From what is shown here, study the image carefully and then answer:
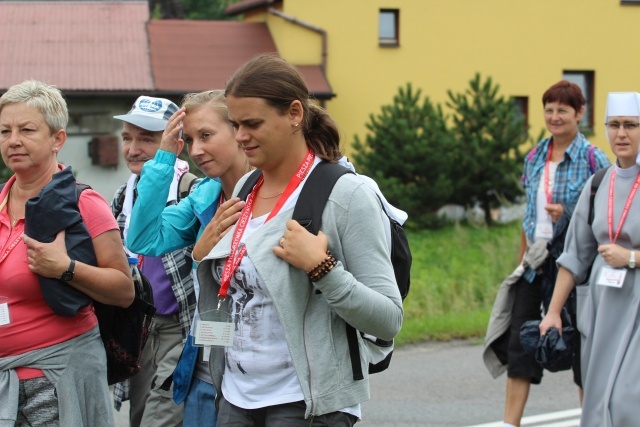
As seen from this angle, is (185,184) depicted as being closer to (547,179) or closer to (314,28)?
(547,179)

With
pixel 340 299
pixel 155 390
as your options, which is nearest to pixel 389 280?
pixel 340 299

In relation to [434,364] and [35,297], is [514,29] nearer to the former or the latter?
[434,364]

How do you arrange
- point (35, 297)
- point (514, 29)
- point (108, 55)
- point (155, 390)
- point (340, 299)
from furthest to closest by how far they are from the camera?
1. point (514, 29)
2. point (108, 55)
3. point (155, 390)
4. point (35, 297)
5. point (340, 299)

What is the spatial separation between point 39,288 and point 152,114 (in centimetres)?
147

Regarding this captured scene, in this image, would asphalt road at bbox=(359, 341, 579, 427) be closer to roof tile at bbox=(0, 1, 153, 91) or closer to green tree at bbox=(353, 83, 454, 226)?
green tree at bbox=(353, 83, 454, 226)

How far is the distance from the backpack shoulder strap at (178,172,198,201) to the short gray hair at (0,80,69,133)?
0.90 m

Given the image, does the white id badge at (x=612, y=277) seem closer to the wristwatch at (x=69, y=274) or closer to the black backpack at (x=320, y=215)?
the black backpack at (x=320, y=215)

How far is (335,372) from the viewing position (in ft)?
11.2

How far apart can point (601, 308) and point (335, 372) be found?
108 inches

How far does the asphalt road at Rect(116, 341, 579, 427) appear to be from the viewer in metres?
7.69

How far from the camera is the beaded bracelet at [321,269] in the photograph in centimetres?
325

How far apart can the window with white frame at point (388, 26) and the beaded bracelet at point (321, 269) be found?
2284cm

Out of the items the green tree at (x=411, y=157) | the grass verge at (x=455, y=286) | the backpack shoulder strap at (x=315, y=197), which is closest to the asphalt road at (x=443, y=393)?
the grass verge at (x=455, y=286)

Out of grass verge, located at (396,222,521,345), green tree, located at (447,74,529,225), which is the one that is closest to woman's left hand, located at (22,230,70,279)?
grass verge, located at (396,222,521,345)
